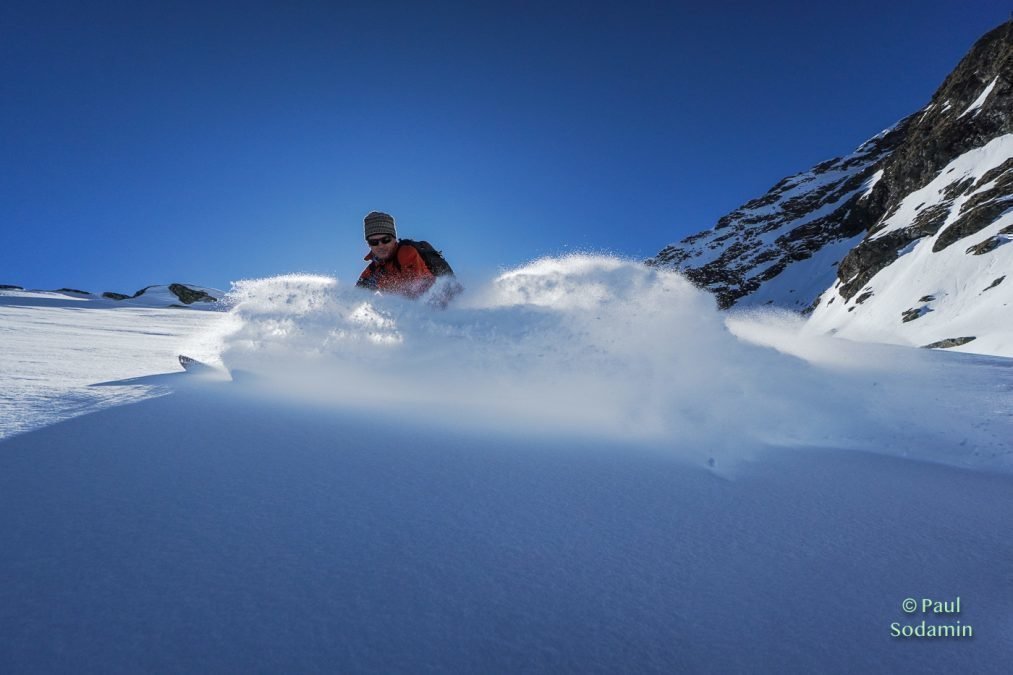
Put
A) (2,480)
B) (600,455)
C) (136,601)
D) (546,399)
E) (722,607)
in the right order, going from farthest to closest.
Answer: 1. (546,399)
2. (600,455)
3. (2,480)
4. (722,607)
5. (136,601)

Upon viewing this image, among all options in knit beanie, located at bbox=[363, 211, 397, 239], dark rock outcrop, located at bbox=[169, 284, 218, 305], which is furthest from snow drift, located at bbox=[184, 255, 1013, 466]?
dark rock outcrop, located at bbox=[169, 284, 218, 305]

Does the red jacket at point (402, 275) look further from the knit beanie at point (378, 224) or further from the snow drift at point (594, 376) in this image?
the snow drift at point (594, 376)

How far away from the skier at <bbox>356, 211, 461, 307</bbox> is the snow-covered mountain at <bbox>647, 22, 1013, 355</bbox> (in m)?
15.3

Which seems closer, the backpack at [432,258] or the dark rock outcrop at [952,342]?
the backpack at [432,258]

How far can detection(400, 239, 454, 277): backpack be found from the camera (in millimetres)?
5676

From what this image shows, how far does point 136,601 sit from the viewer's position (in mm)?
1000

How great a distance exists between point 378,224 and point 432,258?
0.86 metres

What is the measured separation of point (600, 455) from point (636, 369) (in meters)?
1.37

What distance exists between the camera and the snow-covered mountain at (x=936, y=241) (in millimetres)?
17156

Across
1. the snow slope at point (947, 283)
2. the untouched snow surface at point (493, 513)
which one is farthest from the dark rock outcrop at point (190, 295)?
the snow slope at point (947, 283)

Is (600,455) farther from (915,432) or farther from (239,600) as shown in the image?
(915,432)

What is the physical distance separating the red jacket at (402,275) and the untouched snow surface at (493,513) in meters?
1.62

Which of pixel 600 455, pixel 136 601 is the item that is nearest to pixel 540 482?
pixel 600 455

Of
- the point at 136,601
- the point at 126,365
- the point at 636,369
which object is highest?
the point at 636,369
